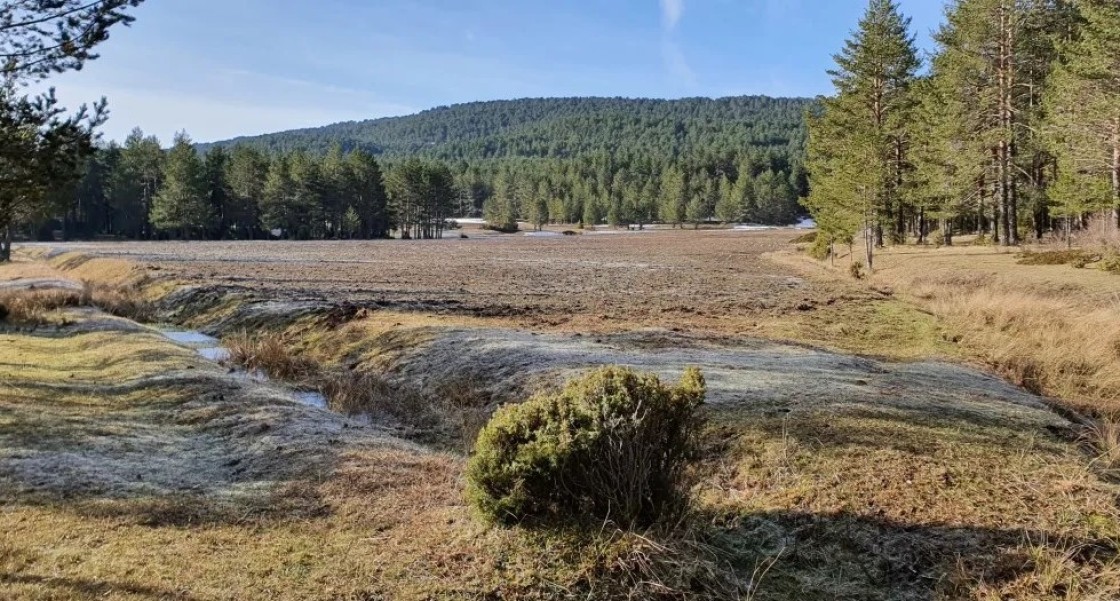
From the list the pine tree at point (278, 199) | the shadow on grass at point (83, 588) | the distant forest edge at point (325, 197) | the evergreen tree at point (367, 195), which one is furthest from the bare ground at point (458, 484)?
the evergreen tree at point (367, 195)

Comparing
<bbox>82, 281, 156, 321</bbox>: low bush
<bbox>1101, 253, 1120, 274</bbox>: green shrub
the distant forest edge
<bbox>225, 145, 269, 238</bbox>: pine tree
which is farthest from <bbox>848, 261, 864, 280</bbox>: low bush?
<bbox>225, 145, 269, 238</bbox>: pine tree

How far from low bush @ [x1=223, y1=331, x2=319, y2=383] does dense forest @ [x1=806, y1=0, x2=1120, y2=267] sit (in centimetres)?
3038

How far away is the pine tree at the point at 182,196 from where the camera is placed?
3440 inches

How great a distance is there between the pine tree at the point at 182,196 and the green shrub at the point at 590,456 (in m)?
94.2

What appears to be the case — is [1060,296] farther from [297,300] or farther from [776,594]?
[297,300]

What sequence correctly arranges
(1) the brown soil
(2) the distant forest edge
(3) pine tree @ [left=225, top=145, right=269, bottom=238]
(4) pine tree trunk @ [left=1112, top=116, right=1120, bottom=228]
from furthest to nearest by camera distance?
(3) pine tree @ [left=225, top=145, right=269, bottom=238] → (2) the distant forest edge → (4) pine tree trunk @ [left=1112, top=116, right=1120, bottom=228] → (1) the brown soil

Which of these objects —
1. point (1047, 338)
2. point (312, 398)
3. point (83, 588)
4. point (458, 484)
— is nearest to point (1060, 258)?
point (1047, 338)

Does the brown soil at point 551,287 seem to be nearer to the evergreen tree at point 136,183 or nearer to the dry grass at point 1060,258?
the dry grass at point 1060,258

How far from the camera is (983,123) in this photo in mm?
42312

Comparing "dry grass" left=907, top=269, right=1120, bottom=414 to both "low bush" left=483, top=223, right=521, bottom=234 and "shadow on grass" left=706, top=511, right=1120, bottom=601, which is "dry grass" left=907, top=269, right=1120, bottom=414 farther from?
"low bush" left=483, top=223, right=521, bottom=234

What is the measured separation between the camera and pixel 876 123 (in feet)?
164

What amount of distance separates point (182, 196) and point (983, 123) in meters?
84.8

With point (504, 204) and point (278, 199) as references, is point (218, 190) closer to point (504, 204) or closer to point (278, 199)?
point (278, 199)

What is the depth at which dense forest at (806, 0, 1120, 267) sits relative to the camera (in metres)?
31.6
